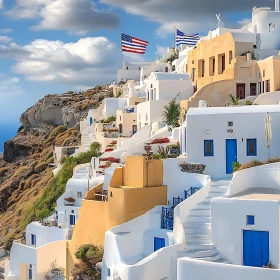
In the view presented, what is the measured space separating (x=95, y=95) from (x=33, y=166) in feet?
55.9

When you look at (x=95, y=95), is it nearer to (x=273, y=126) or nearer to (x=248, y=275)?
(x=273, y=126)

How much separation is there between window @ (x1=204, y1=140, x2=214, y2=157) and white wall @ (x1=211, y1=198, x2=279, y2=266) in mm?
6834

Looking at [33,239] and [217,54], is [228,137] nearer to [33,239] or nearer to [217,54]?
[33,239]

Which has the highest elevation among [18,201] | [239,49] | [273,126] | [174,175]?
[239,49]

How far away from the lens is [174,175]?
22.9 meters

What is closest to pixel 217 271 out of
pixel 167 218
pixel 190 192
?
pixel 167 218

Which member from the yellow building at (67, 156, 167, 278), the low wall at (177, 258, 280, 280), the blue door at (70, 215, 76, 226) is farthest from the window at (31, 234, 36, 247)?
the low wall at (177, 258, 280, 280)

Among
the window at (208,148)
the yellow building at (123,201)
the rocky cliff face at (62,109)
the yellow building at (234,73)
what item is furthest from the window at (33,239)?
the rocky cliff face at (62,109)

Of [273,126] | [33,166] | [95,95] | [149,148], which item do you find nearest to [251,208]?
[273,126]

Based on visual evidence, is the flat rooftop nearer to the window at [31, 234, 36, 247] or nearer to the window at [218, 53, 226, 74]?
the window at [31, 234, 36, 247]

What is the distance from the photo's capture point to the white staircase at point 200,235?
17.1m

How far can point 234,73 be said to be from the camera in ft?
119

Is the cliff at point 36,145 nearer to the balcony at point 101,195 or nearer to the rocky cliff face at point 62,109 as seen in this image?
the rocky cliff face at point 62,109

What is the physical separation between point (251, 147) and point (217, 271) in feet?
30.8
